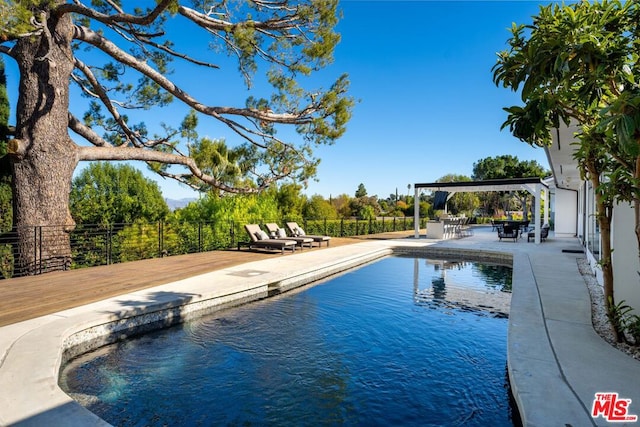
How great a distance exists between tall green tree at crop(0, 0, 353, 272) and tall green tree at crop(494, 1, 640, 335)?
22.2ft

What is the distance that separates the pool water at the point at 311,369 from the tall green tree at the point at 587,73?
6.15ft

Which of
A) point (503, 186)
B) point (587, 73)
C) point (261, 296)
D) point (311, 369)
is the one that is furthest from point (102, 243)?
point (503, 186)

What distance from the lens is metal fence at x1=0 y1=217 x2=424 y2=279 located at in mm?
A: 8602

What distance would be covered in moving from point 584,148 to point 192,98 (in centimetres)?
1013

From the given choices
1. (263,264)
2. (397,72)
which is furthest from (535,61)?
(397,72)

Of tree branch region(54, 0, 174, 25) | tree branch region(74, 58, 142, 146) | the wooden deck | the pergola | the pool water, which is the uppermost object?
tree branch region(54, 0, 174, 25)

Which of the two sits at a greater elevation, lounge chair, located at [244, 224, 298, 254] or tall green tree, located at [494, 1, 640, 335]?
tall green tree, located at [494, 1, 640, 335]

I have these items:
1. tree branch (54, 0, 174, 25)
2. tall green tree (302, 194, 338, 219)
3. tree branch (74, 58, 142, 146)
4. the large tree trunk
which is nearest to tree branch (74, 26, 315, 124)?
the large tree trunk

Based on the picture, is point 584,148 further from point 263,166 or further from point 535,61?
point 263,166

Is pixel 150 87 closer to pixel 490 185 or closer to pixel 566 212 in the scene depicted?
pixel 490 185

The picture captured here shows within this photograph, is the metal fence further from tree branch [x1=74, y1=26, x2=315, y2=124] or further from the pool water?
the pool water

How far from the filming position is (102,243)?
10.0m

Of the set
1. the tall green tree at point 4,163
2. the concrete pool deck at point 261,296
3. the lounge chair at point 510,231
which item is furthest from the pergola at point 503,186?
the tall green tree at point 4,163

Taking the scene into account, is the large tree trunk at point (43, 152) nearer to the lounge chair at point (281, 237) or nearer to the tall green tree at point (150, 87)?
the tall green tree at point (150, 87)
